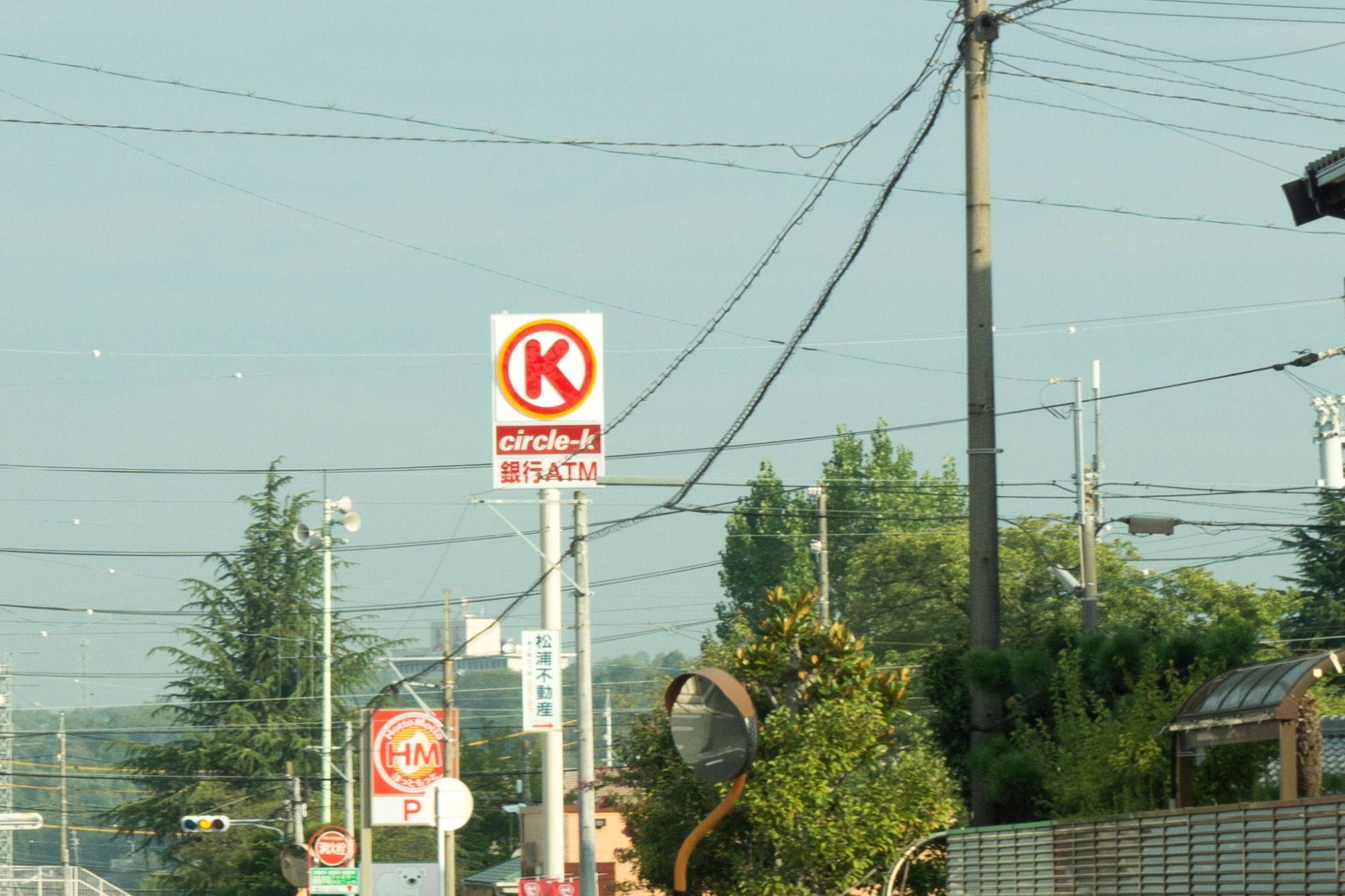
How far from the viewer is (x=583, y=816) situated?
29.0 metres

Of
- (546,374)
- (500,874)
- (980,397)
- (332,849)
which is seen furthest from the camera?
(500,874)

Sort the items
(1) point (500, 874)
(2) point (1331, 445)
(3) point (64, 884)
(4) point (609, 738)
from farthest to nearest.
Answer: (4) point (609, 738) → (1) point (500, 874) → (3) point (64, 884) → (2) point (1331, 445)

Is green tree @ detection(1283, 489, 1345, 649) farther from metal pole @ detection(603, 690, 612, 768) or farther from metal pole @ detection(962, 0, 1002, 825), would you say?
metal pole @ detection(962, 0, 1002, 825)

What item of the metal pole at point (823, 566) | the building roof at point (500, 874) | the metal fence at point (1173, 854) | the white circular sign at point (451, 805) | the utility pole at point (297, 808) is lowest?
the building roof at point (500, 874)

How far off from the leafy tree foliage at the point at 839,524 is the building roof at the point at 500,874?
103ft

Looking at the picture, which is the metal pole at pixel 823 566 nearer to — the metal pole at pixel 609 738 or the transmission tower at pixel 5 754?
the metal pole at pixel 609 738

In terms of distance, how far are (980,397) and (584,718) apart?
12717 mm

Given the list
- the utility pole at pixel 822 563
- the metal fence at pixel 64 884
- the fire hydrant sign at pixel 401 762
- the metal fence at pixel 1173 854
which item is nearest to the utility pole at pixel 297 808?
the metal fence at pixel 64 884

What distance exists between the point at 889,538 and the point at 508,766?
25.5m

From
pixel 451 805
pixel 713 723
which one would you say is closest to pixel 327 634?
pixel 451 805

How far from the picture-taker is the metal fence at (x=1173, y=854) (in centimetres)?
1073

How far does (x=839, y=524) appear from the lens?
306 feet

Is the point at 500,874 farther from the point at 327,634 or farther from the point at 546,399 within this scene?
the point at 546,399

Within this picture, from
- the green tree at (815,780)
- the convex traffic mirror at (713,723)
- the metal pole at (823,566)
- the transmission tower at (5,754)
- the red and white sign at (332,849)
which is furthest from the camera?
the transmission tower at (5,754)
